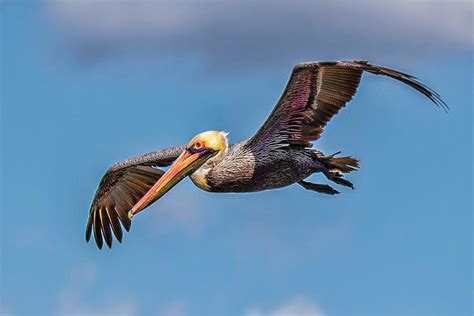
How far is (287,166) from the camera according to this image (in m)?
13.9

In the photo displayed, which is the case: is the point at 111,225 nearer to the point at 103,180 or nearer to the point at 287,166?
the point at 103,180

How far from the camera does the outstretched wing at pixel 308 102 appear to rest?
1330 cm

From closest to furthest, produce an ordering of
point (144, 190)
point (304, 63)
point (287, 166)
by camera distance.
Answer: point (304, 63) < point (287, 166) < point (144, 190)

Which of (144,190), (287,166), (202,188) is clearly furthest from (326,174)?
(144,190)

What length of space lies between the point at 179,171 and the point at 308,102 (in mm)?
2064

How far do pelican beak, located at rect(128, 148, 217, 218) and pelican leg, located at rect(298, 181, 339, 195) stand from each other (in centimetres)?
177

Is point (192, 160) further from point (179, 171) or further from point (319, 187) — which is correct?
point (319, 187)

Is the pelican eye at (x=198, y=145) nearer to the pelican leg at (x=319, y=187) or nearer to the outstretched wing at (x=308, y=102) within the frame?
the outstretched wing at (x=308, y=102)

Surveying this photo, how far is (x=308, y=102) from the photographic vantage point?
13.7 m

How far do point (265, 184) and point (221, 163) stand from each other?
678 mm

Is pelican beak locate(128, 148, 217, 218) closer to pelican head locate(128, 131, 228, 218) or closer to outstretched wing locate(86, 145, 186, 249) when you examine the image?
pelican head locate(128, 131, 228, 218)

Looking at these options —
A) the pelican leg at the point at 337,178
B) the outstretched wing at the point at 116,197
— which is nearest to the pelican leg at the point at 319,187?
the pelican leg at the point at 337,178

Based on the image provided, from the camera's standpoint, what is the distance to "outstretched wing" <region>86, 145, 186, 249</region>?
17828mm

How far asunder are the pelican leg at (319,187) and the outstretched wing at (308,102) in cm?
134
